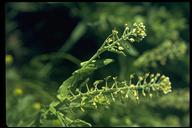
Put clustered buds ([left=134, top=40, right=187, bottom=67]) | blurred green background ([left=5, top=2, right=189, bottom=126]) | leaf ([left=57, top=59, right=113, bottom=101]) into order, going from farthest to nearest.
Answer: blurred green background ([left=5, top=2, right=189, bottom=126]) → clustered buds ([left=134, top=40, right=187, bottom=67]) → leaf ([left=57, top=59, right=113, bottom=101])

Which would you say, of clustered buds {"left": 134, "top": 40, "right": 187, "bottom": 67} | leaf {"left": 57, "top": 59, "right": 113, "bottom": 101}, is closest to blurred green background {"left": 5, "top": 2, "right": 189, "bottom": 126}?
clustered buds {"left": 134, "top": 40, "right": 187, "bottom": 67}

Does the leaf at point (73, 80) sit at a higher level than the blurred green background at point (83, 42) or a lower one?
lower

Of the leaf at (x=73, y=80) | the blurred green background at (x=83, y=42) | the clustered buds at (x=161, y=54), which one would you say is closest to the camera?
the leaf at (x=73, y=80)

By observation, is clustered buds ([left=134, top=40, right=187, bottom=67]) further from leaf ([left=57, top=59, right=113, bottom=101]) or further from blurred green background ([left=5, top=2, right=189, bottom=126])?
leaf ([left=57, top=59, right=113, bottom=101])

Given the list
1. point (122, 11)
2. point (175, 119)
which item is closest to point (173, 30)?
point (122, 11)

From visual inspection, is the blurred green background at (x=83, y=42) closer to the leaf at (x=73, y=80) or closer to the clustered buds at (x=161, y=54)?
the clustered buds at (x=161, y=54)

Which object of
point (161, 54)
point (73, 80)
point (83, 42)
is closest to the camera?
point (73, 80)

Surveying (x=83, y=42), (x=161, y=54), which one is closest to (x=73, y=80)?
(x=161, y=54)

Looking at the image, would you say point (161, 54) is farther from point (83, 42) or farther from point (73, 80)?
point (73, 80)

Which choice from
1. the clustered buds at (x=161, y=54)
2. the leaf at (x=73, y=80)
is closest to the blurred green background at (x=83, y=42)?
the clustered buds at (x=161, y=54)
